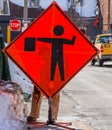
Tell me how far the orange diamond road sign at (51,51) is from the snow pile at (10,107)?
37cm

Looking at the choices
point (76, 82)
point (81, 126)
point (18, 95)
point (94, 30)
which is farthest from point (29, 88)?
point (94, 30)

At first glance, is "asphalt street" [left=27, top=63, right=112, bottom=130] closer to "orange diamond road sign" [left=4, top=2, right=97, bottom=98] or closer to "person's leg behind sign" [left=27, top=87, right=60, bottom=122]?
"person's leg behind sign" [left=27, top=87, right=60, bottom=122]

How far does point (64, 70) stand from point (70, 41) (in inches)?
18.4

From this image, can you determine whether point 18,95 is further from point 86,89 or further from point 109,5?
point 109,5

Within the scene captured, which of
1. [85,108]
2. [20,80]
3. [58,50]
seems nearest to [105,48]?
[20,80]

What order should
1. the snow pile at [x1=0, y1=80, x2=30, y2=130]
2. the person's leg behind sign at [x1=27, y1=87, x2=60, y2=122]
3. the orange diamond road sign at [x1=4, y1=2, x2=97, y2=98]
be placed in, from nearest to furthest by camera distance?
the snow pile at [x1=0, y1=80, x2=30, y2=130] < the orange diamond road sign at [x1=4, y1=2, x2=97, y2=98] < the person's leg behind sign at [x1=27, y1=87, x2=60, y2=122]

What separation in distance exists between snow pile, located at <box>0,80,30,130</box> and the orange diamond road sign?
1.20 ft

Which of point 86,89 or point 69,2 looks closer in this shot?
point 86,89

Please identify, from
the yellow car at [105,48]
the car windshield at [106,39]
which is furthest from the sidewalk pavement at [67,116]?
the car windshield at [106,39]

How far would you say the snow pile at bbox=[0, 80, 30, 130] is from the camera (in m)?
7.17

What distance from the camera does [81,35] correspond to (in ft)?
25.4

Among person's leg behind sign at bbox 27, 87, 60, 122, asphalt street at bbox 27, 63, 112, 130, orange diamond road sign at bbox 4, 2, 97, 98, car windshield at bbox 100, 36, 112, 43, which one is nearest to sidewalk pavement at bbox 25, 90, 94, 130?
asphalt street at bbox 27, 63, 112, 130

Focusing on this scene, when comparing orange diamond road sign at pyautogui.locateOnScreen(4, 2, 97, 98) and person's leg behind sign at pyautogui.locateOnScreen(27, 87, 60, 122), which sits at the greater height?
orange diamond road sign at pyautogui.locateOnScreen(4, 2, 97, 98)

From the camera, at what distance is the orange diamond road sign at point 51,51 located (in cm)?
763
